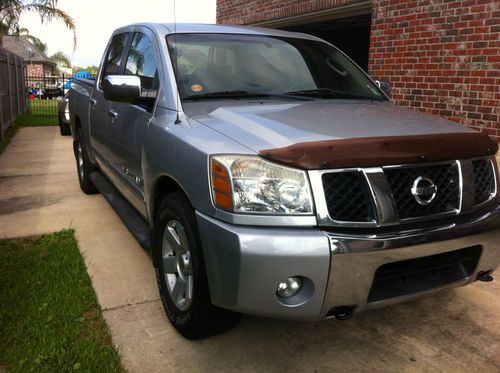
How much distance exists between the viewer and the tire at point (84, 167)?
5785mm

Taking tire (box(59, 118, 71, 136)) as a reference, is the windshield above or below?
above

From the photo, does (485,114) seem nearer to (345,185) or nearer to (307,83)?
(307,83)

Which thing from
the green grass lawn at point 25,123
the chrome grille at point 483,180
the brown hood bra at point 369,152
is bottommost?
the green grass lawn at point 25,123

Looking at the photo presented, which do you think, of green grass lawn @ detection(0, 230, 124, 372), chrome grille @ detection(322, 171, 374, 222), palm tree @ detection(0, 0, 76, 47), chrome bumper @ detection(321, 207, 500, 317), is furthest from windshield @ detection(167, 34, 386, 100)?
palm tree @ detection(0, 0, 76, 47)

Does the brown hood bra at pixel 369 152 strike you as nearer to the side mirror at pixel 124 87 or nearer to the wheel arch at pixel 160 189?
the wheel arch at pixel 160 189

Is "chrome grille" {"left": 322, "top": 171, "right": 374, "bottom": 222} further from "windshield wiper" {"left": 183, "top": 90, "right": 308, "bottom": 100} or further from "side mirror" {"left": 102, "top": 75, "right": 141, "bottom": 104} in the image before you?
"side mirror" {"left": 102, "top": 75, "right": 141, "bottom": 104}

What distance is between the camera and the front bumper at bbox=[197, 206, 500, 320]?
220cm

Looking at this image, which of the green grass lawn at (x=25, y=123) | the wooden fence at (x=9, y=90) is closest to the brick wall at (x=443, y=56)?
the wooden fence at (x=9, y=90)

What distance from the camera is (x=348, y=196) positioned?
7.57 ft

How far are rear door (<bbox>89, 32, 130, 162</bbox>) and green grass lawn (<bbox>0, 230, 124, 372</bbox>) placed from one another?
41.7 inches

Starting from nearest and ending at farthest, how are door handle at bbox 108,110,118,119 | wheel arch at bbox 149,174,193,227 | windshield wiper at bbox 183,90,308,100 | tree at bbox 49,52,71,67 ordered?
1. wheel arch at bbox 149,174,193,227
2. windshield wiper at bbox 183,90,308,100
3. door handle at bbox 108,110,118,119
4. tree at bbox 49,52,71,67

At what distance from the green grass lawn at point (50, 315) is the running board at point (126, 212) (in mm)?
473

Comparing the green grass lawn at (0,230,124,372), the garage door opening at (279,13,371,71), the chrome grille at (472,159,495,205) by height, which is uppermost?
the garage door opening at (279,13,371,71)

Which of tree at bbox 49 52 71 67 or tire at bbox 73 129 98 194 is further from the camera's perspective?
tree at bbox 49 52 71 67
